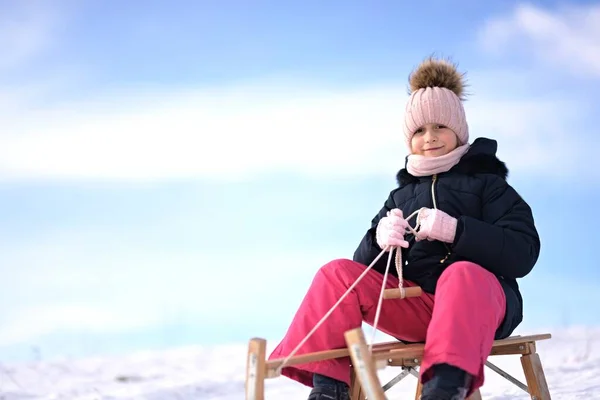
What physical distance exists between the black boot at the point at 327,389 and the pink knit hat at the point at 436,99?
1024mm

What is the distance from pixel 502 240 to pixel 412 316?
15.0 inches

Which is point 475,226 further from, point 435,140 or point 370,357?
point 370,357

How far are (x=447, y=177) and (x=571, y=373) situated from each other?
2020mm

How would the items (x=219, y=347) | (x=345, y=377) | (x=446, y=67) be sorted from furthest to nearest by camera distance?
(x=219, y=347) < (x=446, y=67) < (x=345, y=377)

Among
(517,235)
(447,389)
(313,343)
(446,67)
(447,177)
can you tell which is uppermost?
(446,67)

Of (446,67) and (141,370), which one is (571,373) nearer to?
(446,67)

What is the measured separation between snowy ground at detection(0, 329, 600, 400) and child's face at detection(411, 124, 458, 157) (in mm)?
1279

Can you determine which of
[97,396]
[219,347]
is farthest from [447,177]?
[219,347]

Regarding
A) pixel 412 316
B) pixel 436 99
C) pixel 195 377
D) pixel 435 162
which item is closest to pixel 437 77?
pixel 436 99

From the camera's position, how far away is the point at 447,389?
5.92ft

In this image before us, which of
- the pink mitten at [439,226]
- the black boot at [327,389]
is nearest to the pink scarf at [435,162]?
the pink mitten at [439,226]

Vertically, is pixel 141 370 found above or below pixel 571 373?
above

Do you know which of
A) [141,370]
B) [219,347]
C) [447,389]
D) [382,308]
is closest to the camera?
[447,389]

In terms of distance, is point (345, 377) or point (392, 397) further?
point (392, 397)
